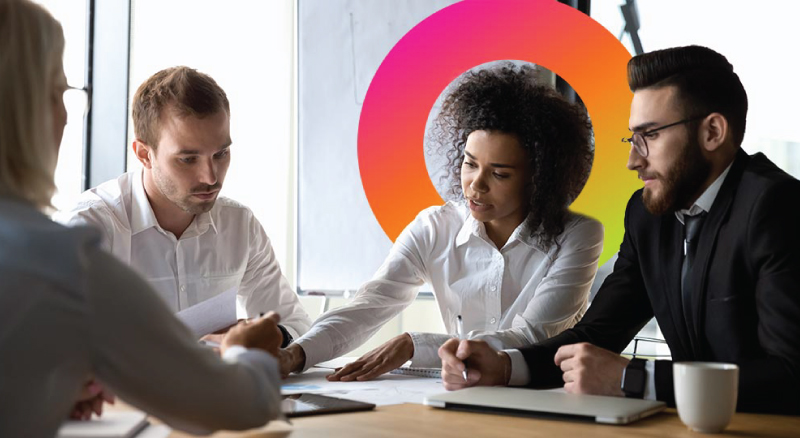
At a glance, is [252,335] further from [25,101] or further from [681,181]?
[681,181]

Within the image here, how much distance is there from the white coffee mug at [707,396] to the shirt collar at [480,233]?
1.21 meters

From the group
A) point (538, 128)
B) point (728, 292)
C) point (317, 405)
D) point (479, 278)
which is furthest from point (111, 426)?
point (538, 128)

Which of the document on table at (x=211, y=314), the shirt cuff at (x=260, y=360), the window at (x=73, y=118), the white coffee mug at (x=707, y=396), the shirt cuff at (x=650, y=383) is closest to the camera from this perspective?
the shirt cuff at (x=260, y=360)

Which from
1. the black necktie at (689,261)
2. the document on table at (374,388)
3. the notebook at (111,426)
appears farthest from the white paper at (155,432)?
the black necktie at (689,261)

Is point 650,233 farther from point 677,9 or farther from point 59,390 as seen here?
point 59,390

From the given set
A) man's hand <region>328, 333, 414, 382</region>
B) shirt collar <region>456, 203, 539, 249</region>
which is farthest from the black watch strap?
shirt collar <region>456, 203, 539, 249</region>

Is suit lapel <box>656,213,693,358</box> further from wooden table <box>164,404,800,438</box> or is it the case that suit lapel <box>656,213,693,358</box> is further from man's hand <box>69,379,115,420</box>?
man's hand <box>69,379,115,420</box>

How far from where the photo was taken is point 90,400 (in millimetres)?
1066

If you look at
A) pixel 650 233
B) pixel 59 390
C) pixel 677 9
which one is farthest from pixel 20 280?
pixel 677 9

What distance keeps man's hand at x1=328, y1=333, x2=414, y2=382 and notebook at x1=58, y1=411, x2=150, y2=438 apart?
66cm

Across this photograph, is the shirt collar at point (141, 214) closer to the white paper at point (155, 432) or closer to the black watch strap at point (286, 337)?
the black watch strap at point (286, 337)

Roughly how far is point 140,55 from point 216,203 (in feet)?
3.80

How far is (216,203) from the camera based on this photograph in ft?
8.86

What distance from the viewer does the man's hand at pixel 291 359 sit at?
179 centimetres
